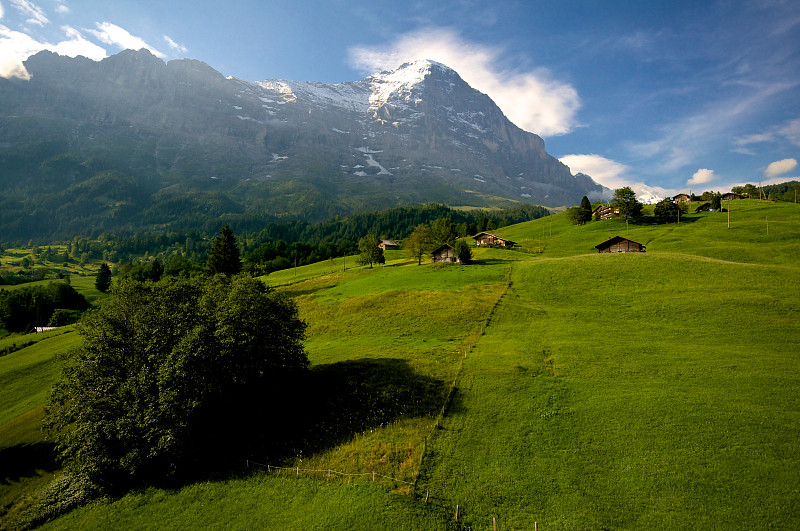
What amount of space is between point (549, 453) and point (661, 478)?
20.7 ft

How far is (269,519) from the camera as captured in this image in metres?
22.2

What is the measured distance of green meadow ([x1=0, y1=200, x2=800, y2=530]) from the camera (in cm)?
2111

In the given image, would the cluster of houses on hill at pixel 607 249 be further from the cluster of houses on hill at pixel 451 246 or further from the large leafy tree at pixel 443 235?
the large leafy tree at pixel 443 235

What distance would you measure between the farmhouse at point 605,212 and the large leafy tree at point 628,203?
21.3 ft

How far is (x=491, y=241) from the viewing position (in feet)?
414

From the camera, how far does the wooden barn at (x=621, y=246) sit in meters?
87.1

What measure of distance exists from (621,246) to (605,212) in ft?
A: 186

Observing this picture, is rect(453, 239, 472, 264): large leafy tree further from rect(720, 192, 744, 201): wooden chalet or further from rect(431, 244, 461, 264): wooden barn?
rect(720, 192, 744, 201): wooden chalet

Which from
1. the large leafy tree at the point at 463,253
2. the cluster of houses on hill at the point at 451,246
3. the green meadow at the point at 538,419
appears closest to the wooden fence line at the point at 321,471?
the green meadow at the point at 538,419

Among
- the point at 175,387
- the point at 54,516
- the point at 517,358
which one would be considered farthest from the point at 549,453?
the point at 54,516

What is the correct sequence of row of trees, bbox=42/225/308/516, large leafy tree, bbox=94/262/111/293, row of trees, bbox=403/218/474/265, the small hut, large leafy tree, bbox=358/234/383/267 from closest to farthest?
row of trees, bbox=42/225/308/516
row of trees, bbox=403/218/474/265
large leafy tree, bbox=358/234/383/267
large leafy tree, bbox=94/262/111/293
the small hut

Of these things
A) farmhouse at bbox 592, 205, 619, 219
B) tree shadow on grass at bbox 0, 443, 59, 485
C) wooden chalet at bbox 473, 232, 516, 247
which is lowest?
tree shadow on grass at bbox 0, 443, 59, 485

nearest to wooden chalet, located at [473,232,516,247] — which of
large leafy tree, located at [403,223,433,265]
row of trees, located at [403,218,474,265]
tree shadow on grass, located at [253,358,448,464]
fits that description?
row of trees, located at [403,218,474,265]

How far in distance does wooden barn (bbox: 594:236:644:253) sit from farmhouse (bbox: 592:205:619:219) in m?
50.5
